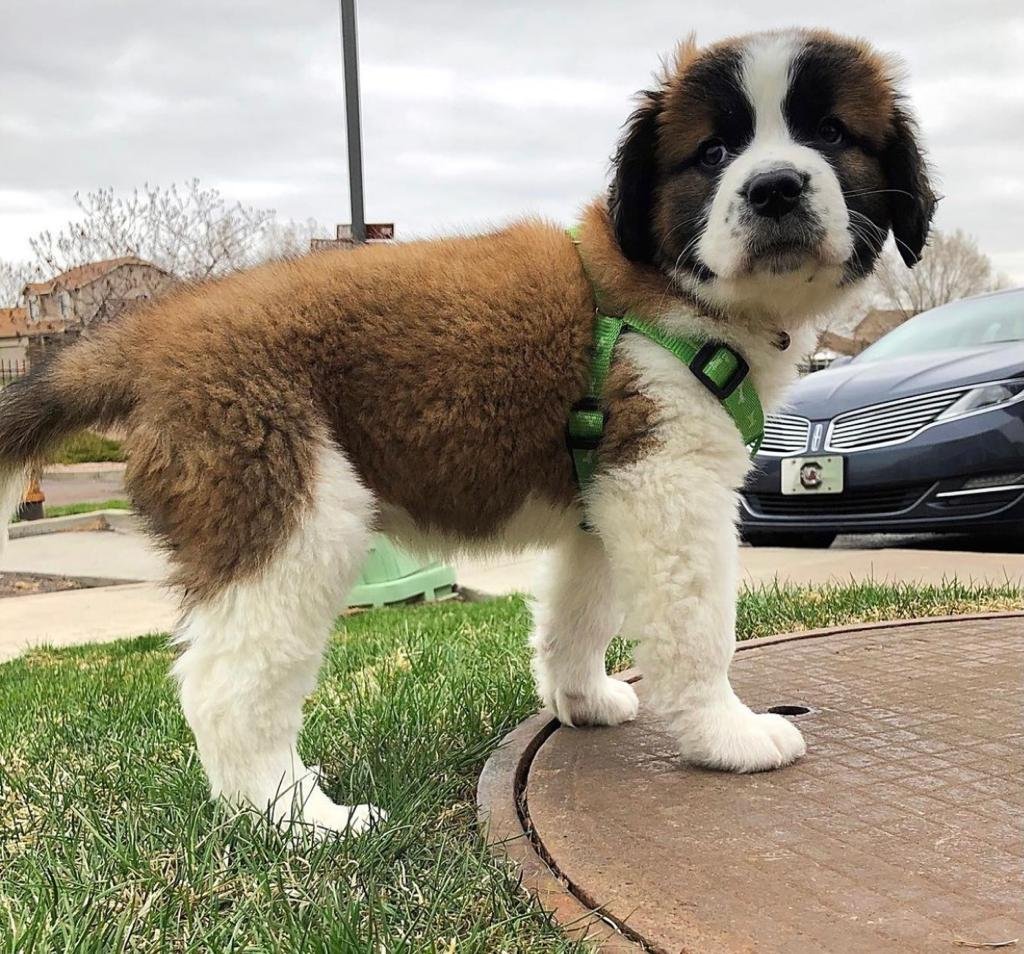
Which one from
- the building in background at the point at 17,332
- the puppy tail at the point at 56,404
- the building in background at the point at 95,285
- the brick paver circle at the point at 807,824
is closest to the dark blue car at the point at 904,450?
the brick paver circle at the point at 807,824

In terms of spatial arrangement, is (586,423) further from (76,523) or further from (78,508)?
(78,508)

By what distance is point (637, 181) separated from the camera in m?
2.96

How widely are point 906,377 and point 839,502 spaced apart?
1044 millimetres

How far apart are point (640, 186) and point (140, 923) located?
7.18 ft

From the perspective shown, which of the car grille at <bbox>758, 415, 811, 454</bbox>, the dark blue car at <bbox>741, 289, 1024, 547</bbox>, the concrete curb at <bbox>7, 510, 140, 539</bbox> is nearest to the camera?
the dark blue car at <bbox>741, 289, 1024, 547</bbox>

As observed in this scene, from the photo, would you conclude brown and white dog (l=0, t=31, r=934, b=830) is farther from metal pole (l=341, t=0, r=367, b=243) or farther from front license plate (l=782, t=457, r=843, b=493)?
metal pole (l=341, t=0, r=367, b=243)

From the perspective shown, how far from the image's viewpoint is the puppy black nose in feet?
8.52

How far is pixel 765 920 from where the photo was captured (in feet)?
6.73

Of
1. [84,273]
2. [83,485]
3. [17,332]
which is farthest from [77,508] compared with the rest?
[17,332]

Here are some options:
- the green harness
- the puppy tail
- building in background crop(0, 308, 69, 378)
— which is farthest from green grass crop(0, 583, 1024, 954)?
building in background crop(0, 308, 69, 378)

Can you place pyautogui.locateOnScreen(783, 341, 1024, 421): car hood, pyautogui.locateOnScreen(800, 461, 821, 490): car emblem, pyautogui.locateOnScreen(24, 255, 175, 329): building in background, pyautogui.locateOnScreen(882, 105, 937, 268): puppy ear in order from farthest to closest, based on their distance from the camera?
pyautogui.locateOnScreen(24, 255, 175, 329): building in background → pyautogui.locateOnScreen(800, 461, 821, 490): car emblem → pyautogui.locateOnScreen(783, 341, 1024, 421): car hood → pyautogui.locateOnScreen(882, 105, 937, 268): puppy ear

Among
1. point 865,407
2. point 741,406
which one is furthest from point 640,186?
point 865,407

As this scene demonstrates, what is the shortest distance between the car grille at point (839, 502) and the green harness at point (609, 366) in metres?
4.72

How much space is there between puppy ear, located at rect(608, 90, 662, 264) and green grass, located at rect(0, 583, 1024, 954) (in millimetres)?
1539
